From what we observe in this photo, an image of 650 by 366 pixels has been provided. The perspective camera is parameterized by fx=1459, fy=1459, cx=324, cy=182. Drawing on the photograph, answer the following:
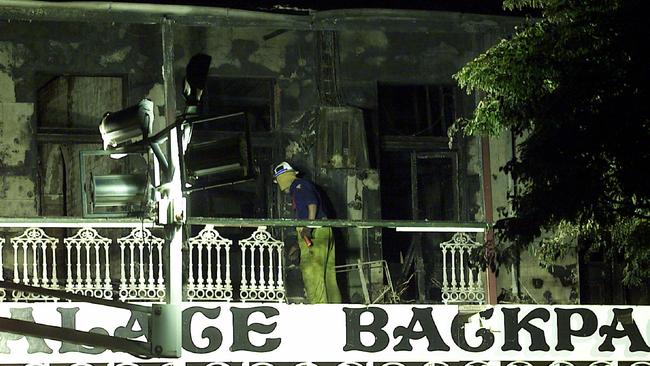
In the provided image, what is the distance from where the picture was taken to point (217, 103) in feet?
59.5

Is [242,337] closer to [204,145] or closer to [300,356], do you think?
[300,356]

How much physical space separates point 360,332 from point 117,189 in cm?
420

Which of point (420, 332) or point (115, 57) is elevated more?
point (115, 57)

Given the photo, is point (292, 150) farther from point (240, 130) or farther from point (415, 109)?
point (415, 109)

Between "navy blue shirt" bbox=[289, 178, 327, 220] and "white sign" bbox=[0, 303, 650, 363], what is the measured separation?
1800 millimetres

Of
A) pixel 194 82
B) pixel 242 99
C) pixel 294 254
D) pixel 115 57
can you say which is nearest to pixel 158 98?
pixel 115 57

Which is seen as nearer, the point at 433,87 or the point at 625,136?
the point at 625,136

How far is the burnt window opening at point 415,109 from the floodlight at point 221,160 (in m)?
8.33

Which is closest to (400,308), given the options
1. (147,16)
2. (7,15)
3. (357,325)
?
(357,325)

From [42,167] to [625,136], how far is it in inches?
297

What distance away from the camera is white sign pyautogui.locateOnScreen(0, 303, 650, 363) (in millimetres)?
13812

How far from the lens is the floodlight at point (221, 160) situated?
10.3m

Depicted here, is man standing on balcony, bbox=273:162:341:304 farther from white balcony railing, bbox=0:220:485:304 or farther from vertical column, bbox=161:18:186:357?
vertical column, bbox=161:18:186:357

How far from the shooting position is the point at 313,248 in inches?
610
